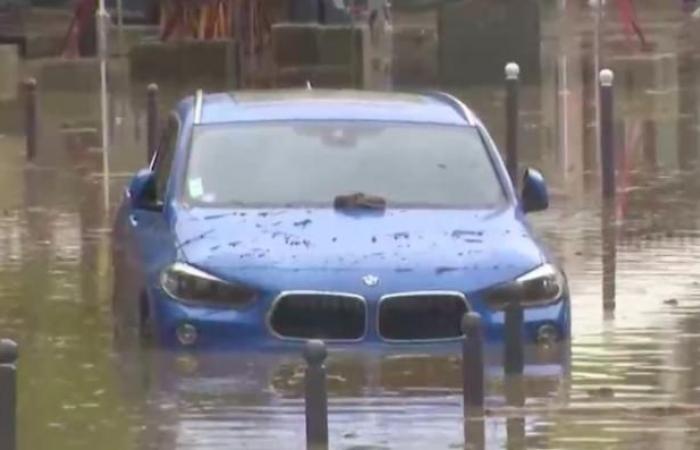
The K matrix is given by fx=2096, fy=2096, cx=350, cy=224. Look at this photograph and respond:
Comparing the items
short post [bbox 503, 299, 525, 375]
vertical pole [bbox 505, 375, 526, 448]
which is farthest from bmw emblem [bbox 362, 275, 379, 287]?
vertical pole [bbox 505, 375, 526, 448]

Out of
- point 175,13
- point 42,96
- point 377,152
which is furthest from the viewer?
point 175,13

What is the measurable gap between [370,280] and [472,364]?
46.3 inches

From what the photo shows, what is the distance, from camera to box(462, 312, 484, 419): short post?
28.9ft

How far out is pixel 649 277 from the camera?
13.6m

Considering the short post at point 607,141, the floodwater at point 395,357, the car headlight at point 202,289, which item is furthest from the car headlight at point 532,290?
the short post at point 607,141

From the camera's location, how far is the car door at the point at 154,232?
10469 millimetres

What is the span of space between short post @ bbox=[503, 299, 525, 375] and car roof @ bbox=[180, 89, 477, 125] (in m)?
2.08

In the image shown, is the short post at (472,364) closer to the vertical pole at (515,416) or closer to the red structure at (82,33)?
the vertical pole at (515,416)

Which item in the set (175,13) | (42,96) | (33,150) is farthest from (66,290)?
(175,13)

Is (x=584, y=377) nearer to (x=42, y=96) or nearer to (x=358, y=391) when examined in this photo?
(x=358, y=391)

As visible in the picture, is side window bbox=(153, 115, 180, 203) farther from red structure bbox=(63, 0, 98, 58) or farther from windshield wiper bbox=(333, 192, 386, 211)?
red structure bbox=(63, 0, 98, 58)

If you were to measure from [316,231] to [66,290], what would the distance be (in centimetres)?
350

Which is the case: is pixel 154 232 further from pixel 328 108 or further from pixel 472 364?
pixel 472 364

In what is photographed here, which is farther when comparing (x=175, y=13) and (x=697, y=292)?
(x=175, y=13)
